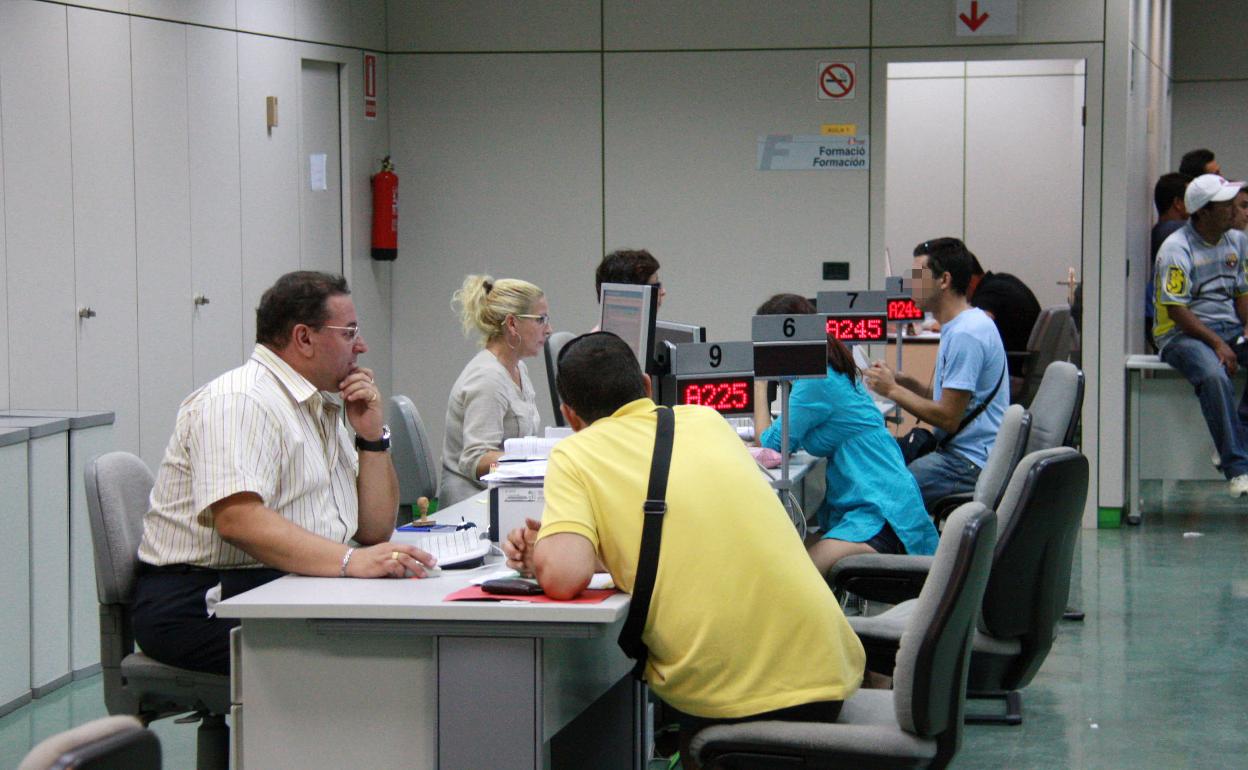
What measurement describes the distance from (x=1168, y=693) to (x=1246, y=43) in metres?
8.26

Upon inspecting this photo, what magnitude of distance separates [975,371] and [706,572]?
3.06 meters

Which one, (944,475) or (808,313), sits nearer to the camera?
(808,313)

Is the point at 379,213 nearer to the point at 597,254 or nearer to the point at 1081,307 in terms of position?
the point at 597,254

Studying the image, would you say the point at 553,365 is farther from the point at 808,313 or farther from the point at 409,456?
the point at 808,313

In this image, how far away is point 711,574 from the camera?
8.19 ft

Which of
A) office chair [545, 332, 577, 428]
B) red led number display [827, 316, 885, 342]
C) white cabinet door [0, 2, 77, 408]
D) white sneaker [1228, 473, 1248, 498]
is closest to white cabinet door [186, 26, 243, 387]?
white cabinet door [0, 2, 77, 408]

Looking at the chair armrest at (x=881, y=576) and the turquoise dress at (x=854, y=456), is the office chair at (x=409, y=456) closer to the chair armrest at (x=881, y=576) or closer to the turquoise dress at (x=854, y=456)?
the turquoise dress at (x=854, y=456)

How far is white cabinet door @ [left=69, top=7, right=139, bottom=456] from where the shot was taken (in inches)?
213

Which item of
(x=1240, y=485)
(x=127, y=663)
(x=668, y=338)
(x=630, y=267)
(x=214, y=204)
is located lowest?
(x=1240, y=485)

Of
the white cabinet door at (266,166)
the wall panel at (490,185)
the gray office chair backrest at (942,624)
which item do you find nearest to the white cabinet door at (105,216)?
the white cabinet door at (266,166)

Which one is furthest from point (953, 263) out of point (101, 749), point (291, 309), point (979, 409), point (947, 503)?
point (101, 749)

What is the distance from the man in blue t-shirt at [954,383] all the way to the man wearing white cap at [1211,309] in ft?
7.90

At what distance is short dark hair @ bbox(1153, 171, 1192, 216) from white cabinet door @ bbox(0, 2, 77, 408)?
589cm

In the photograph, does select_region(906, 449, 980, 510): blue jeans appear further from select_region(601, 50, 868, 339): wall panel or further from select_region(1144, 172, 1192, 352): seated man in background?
select_region(1144, 172, 1192, 352): seated man in background
